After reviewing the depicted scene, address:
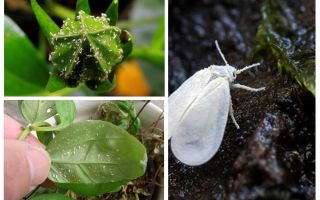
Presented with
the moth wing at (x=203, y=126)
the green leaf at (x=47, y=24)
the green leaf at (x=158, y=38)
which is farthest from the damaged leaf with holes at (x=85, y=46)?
the green leaf at (x=158, y=38)

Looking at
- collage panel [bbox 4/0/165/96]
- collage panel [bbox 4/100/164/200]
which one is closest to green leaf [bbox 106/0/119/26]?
collage panel [bbox 4/0/165/96]

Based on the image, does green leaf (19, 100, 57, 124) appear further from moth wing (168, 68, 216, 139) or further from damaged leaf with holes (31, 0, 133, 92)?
moth wing (168, 68, 216, 139)

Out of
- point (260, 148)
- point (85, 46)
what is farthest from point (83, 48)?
point (260, 148)

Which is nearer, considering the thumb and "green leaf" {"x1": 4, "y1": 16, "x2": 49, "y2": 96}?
the thumb

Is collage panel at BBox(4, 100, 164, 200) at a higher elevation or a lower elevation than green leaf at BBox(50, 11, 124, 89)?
lower

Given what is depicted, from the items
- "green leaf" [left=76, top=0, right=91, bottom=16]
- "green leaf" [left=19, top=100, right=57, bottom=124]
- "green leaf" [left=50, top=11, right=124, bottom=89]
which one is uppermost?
"green leaf" [left=76, top=0, right=91, bottom=16]
